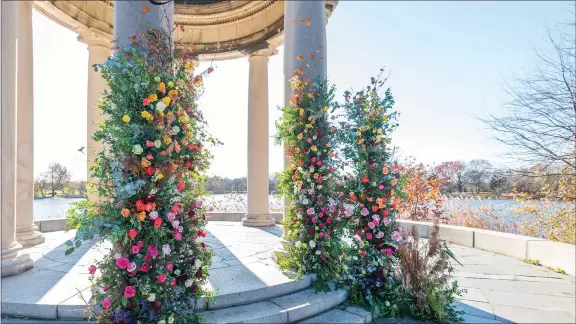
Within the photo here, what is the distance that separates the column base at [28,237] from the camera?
38.9 feet

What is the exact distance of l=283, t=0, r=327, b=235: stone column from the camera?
31.7 ft

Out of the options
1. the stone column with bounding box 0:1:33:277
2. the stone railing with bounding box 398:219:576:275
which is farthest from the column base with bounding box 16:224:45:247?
the stone railing with bounding box 398:219:576:275

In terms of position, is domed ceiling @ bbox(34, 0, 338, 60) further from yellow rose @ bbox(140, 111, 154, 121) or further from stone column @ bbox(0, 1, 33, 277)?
yellow rose @ bbox(140, 111, 154, 121)

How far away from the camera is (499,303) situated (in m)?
8.06

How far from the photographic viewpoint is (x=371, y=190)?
326 inches

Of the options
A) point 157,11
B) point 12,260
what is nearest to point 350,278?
point 157,11

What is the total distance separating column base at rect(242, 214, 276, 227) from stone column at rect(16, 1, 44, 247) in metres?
8.81

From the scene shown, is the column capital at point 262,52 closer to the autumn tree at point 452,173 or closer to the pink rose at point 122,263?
the autumn tree at point 452,173

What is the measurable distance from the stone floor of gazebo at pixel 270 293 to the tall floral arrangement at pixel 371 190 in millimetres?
895

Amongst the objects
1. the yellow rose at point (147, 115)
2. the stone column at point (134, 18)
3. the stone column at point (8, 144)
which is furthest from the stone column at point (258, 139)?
the yellow rose at point (147, 115)

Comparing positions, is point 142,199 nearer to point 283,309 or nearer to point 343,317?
point 283,309

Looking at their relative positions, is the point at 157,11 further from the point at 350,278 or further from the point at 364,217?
the point at 350,278

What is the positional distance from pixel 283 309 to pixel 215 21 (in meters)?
16.7

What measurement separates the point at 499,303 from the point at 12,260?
11983 millimetres
